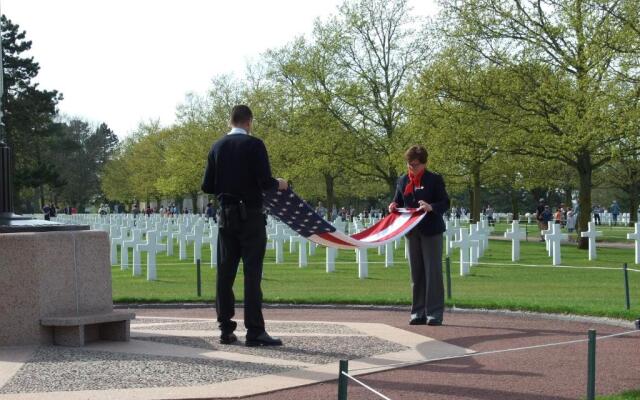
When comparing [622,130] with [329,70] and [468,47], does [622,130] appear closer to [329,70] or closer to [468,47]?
[468,47]

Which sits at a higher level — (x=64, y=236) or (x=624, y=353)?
(x=64, y=236)

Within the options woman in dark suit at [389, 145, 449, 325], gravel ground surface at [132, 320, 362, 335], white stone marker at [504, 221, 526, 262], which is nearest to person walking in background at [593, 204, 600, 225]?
white stone marker at [504, 221, 526, 262]

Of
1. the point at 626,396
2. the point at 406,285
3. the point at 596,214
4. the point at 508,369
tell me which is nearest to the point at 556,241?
the point at 406,285

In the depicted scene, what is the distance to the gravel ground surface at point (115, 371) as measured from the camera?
22.5 ft

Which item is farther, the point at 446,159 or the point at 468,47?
the point at 446,159

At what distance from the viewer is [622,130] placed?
26.8 meters

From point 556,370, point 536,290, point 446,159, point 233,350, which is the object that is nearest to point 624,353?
point 556,370

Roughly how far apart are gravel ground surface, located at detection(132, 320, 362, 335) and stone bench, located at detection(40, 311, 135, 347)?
3.74 ft

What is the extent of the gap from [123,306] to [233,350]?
5975 millimetres

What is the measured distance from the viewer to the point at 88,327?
9031 mm

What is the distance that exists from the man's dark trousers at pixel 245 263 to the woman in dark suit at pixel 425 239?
2528mm

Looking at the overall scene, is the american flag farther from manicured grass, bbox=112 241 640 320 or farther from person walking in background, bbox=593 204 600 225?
person walking in background, bbox=593 204 600 225

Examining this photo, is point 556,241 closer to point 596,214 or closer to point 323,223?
point 323,223

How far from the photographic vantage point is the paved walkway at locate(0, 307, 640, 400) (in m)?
6.71
